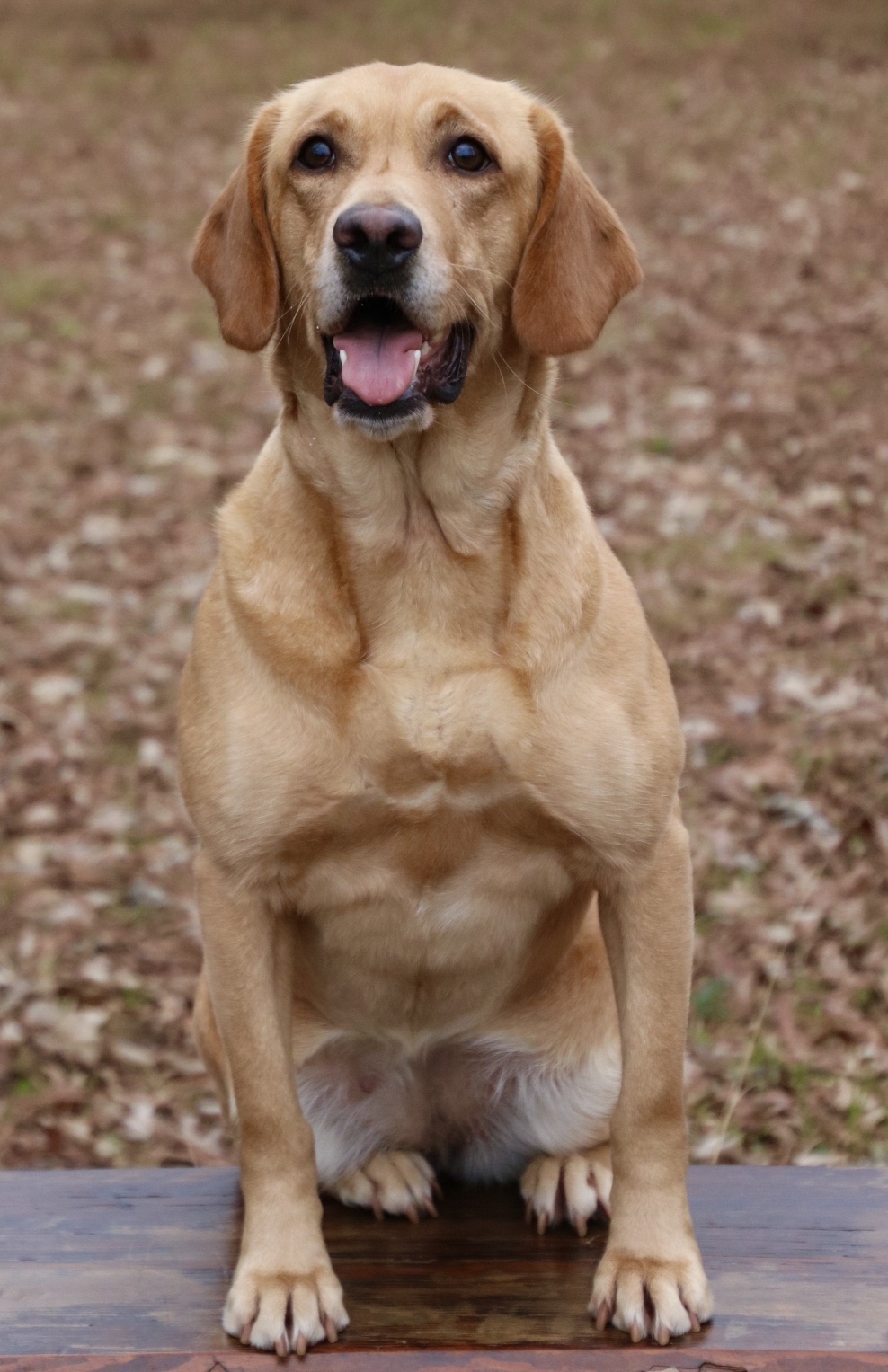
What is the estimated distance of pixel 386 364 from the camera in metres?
2.80

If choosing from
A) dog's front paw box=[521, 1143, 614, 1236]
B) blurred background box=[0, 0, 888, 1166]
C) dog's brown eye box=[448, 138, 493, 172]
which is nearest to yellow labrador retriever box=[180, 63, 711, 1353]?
dog's brown eye box=[448, 138, 493, 172]

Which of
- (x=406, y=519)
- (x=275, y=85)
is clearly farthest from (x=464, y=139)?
(x=275, y=85)

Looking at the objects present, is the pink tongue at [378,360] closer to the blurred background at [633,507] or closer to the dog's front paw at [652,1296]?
the dog's front paw at [652,1296]

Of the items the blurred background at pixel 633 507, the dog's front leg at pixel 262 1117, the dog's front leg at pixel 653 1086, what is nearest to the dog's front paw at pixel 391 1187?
the dog's front leg at pixel 262 1117

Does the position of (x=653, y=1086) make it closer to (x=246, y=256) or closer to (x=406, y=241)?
(x=406, y=241)

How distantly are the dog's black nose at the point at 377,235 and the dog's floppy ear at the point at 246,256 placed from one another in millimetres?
316

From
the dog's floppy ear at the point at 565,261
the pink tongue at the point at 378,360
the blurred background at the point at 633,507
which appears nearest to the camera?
the pink tongue at the point at 378,360

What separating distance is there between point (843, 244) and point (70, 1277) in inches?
346

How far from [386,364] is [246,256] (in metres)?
0.43

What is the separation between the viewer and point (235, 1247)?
3.19 meters

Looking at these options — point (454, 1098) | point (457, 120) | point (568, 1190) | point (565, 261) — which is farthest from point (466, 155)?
point (568, 1190)

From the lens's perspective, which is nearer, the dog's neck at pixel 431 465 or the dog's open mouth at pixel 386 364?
the dog's open mouth at pixel 386 364

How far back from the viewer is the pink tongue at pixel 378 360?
2777mm

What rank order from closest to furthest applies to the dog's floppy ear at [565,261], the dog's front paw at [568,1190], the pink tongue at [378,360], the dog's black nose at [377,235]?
the dog's black nose at [377,235] < the pink tongue at [378,360] < the dog's floppy ear at [565,261] < the dog's front paw at [568,1190]
